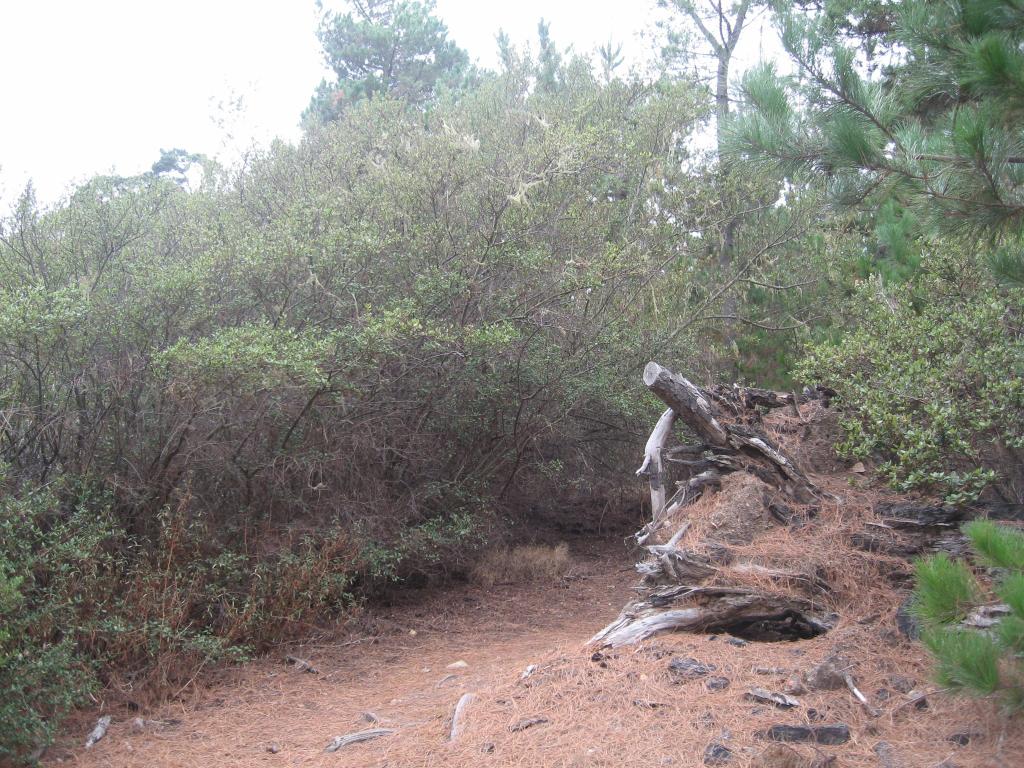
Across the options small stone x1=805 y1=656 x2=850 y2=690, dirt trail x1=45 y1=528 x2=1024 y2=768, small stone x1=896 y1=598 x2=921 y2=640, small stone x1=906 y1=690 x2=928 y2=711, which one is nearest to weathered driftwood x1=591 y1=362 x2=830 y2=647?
dirt trail x1=45 y1=528 x2=1024 y2=768

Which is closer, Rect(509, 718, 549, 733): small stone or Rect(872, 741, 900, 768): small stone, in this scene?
Rect(872, 741, 900, 768): small stone

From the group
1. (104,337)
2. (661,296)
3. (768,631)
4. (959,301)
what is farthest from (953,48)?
(104,337)

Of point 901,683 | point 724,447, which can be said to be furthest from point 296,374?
point 901,683

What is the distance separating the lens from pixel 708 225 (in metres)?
10.6

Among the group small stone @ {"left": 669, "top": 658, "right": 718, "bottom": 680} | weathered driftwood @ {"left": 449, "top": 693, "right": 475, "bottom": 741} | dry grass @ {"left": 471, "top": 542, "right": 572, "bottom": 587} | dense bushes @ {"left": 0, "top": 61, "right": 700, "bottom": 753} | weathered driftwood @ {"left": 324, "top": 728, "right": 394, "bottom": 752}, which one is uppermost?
dense bushes @ {"left": 0, "top": 61, "right": 700, "bottom": 753}

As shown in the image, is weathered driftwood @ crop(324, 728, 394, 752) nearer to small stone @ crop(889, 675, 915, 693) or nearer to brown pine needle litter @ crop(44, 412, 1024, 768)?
brown pine needle litter @ crop(44, 412, 1024, 768)

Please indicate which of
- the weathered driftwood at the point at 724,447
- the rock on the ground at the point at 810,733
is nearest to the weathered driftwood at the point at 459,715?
the rock on the ground at the point at 810,733

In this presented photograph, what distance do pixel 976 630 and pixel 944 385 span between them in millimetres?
2850

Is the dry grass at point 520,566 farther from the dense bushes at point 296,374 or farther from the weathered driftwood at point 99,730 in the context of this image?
the weathered driftwood at point 99,730

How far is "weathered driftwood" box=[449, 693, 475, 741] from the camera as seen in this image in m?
4.82

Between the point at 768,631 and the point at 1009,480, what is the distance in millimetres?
2182

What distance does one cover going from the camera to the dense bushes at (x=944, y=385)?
5.66 metres

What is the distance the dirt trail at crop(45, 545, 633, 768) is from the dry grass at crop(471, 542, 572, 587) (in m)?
0.27

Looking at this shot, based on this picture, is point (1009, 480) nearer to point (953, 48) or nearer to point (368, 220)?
point (953, 48)
